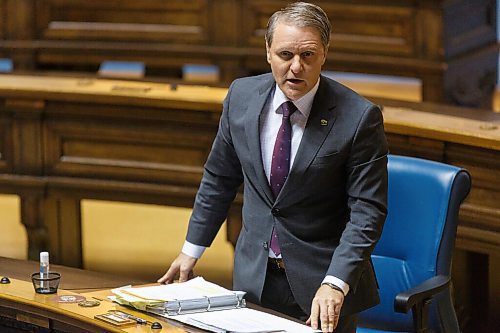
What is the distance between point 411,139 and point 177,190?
1.07 m

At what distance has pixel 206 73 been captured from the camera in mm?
7332

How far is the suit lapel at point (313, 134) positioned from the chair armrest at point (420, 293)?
0.45 m

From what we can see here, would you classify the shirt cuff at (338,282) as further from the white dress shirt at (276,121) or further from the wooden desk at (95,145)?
the wooden desk at (95,145)

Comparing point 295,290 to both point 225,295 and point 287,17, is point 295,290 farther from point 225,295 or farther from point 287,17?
point 287,17

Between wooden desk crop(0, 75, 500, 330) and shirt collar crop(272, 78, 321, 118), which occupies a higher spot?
shirt collar crop(272, 78, 321, 118)

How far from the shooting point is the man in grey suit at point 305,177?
8.18ft

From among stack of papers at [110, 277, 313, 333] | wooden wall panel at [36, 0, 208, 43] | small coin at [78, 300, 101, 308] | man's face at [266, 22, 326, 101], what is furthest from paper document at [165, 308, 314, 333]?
wooden wall panel at [36, 0, 208, 43]

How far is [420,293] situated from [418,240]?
29cm

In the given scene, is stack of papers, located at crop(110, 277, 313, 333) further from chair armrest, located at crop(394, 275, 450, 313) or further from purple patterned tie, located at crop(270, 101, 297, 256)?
chair armrest, located at crop(394, 275, 450, 313)

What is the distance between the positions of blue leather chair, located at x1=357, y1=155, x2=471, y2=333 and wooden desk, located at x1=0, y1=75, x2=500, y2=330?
114cm

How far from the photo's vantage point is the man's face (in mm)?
2467

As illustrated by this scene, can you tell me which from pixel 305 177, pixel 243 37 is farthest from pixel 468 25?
pixel 305 177

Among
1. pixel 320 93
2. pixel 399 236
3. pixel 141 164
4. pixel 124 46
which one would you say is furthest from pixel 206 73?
pixel 320 93

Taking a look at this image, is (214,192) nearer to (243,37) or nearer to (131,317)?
(131,317)
